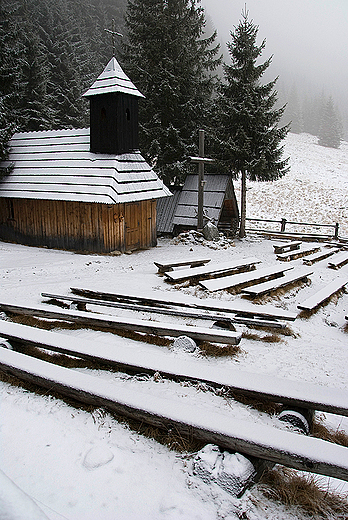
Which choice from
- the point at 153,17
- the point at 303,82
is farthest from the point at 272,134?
the point at 303,82

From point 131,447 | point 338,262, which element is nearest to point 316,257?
point 338,262

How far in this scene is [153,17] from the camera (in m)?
22.1

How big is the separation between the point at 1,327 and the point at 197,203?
17.7m

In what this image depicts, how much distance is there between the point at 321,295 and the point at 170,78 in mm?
17858

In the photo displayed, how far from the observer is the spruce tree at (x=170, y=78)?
22.0 m

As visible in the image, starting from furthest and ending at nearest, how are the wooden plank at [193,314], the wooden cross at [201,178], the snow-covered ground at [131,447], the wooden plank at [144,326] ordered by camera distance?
the wooden cross at [201,178], the wooden plank at [193,314], the wooden plank at [144,326], the snow-covered ground at [131,447]

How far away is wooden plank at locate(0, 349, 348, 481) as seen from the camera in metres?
2.57

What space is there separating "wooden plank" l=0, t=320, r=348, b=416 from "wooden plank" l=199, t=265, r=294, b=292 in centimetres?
482

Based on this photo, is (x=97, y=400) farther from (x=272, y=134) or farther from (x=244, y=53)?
(x=244, y=53)

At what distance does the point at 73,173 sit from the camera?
674 inches

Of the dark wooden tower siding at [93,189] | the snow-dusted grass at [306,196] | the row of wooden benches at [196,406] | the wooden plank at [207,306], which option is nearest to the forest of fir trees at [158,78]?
the dark wooden tower siding at [93,189]

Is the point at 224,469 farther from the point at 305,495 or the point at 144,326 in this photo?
the point at 144,326

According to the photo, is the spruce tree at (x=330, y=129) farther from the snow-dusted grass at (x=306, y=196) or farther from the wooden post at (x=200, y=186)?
the wooden post at (x=200, y=186)

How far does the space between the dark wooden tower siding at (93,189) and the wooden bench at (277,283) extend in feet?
26.0
